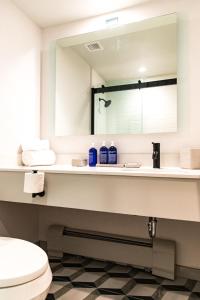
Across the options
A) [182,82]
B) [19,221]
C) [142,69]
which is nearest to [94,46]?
[142,69]

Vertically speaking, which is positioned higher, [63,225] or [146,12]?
[146,12]

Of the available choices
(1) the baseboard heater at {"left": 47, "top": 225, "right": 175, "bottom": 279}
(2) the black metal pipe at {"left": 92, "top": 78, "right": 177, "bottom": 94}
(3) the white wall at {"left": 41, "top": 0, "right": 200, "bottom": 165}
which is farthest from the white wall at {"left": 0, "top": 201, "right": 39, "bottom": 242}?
(2) the black metal pipe at {"left": 92, "top": 78, "right": 177, "bottom": 94}

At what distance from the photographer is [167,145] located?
1.64m

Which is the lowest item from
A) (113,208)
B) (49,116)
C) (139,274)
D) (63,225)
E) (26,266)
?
(139,274)

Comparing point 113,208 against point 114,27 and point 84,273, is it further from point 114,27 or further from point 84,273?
point 114,27

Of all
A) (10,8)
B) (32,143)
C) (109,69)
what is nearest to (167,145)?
(109,69)

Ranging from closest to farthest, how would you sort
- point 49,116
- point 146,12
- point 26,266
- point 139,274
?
point 26,266
point 139,274
point 146,12
point 49,116

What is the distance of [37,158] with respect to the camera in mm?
1787

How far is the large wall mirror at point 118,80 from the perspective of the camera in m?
1.67

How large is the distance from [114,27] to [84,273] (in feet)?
5.73

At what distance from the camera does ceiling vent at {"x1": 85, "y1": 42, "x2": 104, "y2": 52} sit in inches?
73.8

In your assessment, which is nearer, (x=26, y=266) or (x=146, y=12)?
(x=26, y=266)

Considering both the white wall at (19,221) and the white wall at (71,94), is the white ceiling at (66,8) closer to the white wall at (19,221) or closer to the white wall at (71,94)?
the white wall at (71,94)

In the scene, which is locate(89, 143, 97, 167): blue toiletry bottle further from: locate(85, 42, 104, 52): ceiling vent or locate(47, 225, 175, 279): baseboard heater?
locate(85, 42, 104, 52): ceiling vent
